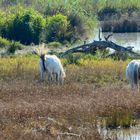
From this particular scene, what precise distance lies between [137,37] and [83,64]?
59.9 ft

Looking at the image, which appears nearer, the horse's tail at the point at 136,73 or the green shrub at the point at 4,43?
the horse's tail at the point at 136,73

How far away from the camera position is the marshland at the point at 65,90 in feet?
40.4

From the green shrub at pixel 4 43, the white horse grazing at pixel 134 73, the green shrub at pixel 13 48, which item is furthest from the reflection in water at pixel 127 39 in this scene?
the white horse grazing at pixel 134 73

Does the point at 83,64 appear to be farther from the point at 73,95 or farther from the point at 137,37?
the point at 137,37

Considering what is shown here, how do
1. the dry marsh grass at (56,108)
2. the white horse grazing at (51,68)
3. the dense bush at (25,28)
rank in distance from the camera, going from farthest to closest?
the dense bush at (25,28) → the white horse grazing at (51,68) → the dry marsh grass at (56,108)

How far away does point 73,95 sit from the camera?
50.2 feet

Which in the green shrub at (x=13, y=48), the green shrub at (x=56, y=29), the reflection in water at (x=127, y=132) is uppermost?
the green shrub at (x=56, y=29)

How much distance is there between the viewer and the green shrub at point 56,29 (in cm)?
3503

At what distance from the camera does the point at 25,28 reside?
113ft

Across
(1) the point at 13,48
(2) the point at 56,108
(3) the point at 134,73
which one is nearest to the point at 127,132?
(2) the point at 56,108

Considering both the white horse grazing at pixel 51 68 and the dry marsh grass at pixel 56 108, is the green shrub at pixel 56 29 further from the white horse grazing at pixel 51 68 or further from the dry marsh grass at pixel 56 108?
the dry marsh grass at pixel 56 108

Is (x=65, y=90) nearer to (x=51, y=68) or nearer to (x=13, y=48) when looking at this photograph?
(x=51, y=68)

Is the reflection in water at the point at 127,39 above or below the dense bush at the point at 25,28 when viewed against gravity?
below

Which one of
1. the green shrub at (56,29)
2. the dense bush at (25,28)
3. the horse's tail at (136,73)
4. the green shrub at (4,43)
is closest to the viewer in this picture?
the horse's tail at (136,73)
